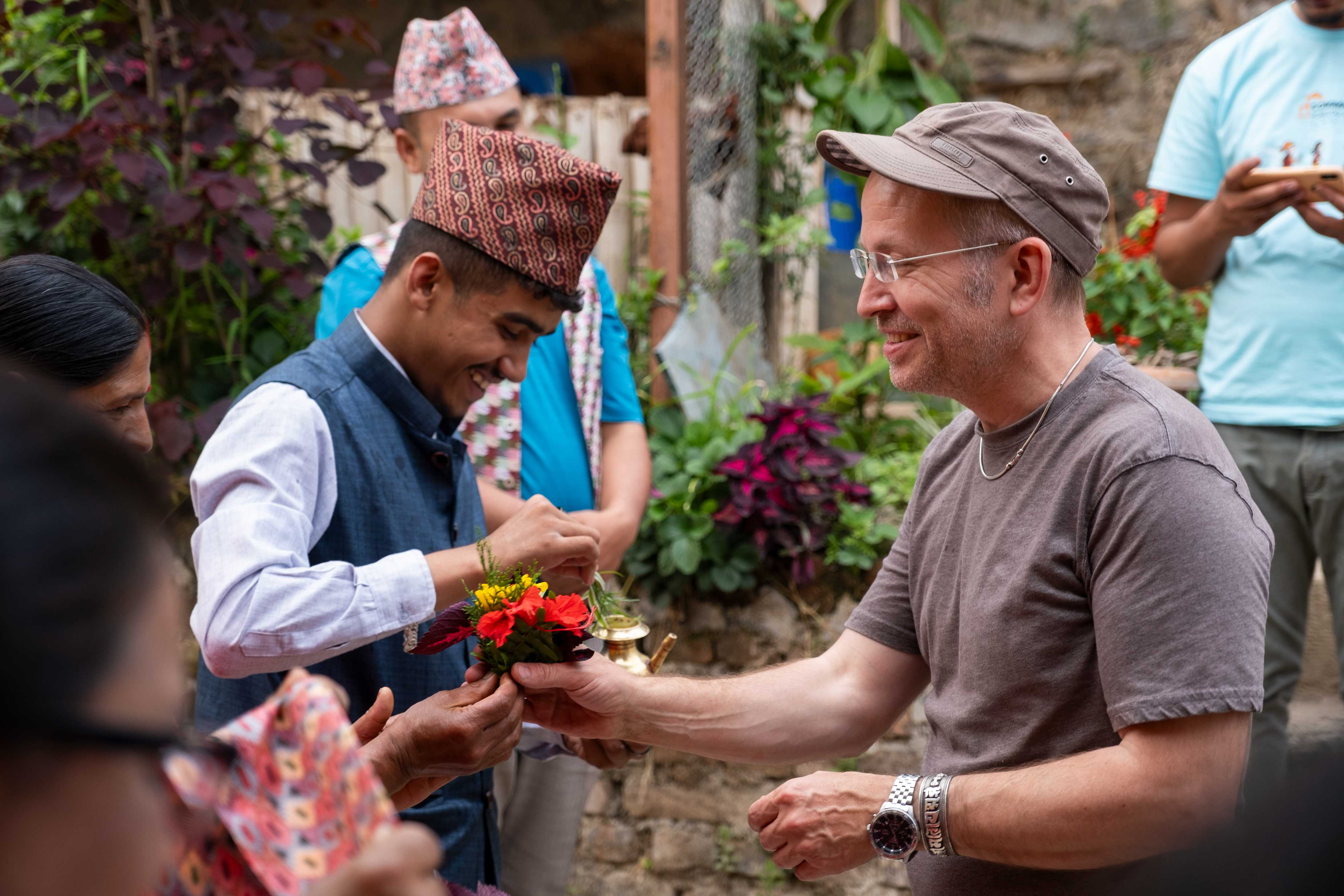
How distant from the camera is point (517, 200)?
89.4 inches

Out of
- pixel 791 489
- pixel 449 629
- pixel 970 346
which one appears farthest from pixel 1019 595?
pixel 791 489

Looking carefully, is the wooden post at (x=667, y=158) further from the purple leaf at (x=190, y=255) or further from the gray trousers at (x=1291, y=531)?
the gray trousers at (x=1291, y=531)

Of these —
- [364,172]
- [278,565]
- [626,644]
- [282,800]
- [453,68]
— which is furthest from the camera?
[364,172]

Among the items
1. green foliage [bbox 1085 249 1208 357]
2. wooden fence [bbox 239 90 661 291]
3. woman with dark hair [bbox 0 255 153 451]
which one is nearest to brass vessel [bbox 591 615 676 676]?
woman with dark hair [bbox 0 255 153 451]

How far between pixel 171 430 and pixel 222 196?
85cm

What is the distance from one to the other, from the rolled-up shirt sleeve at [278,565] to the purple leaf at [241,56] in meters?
2.49

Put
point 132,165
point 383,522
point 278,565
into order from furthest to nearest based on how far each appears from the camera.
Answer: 1. point 132,165
2. point 383,522
3. point 278,565

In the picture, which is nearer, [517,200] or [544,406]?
[517,200]

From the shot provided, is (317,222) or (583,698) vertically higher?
(317,222)

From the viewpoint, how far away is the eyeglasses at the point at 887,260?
1862 millimetres

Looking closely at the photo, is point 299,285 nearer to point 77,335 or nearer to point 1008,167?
point 77,335

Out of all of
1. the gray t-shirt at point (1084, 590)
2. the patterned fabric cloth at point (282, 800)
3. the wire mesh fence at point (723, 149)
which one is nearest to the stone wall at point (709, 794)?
the wire mesh fence at point (723, 149)

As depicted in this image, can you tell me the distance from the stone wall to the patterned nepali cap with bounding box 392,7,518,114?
1.95m

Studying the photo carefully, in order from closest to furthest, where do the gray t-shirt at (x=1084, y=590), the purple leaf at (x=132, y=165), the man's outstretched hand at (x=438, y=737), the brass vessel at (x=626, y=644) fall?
the gray t-shirt at (x=1084, y=590) < the man's outstretched hand at (x=438, y=737) < the brass vessel at (x=626, y=644) < the purple leaf at (x=132, y=165)
